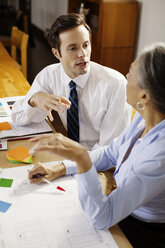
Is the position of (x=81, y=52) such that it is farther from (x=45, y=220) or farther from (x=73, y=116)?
(x=45, y=220)

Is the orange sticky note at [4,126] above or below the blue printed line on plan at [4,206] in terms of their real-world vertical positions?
above

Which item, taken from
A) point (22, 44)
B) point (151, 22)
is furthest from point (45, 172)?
point (151, 22)

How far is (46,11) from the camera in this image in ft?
21.7

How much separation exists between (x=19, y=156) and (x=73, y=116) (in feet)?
1.79

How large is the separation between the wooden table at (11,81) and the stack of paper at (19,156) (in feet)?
2.51

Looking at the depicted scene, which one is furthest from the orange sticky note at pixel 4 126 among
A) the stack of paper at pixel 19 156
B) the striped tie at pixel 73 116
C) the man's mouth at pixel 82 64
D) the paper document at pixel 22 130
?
the man's mouth at pixel 82 64

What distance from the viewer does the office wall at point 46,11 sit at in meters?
5.84

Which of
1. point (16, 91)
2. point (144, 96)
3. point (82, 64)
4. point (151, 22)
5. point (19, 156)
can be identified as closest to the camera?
point (144, 96)

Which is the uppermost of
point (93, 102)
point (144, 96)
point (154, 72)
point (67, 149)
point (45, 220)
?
point (154, 72)

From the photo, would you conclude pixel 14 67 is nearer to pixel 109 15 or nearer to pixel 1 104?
pixel 1 104

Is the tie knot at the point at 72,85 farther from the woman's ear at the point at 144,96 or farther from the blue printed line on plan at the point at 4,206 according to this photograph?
the blue printed line on plan at the point at 4,206

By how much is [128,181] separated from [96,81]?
91cm

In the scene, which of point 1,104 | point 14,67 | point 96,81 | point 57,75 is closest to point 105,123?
point 96,81

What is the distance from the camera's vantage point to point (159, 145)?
1044 millimetres
